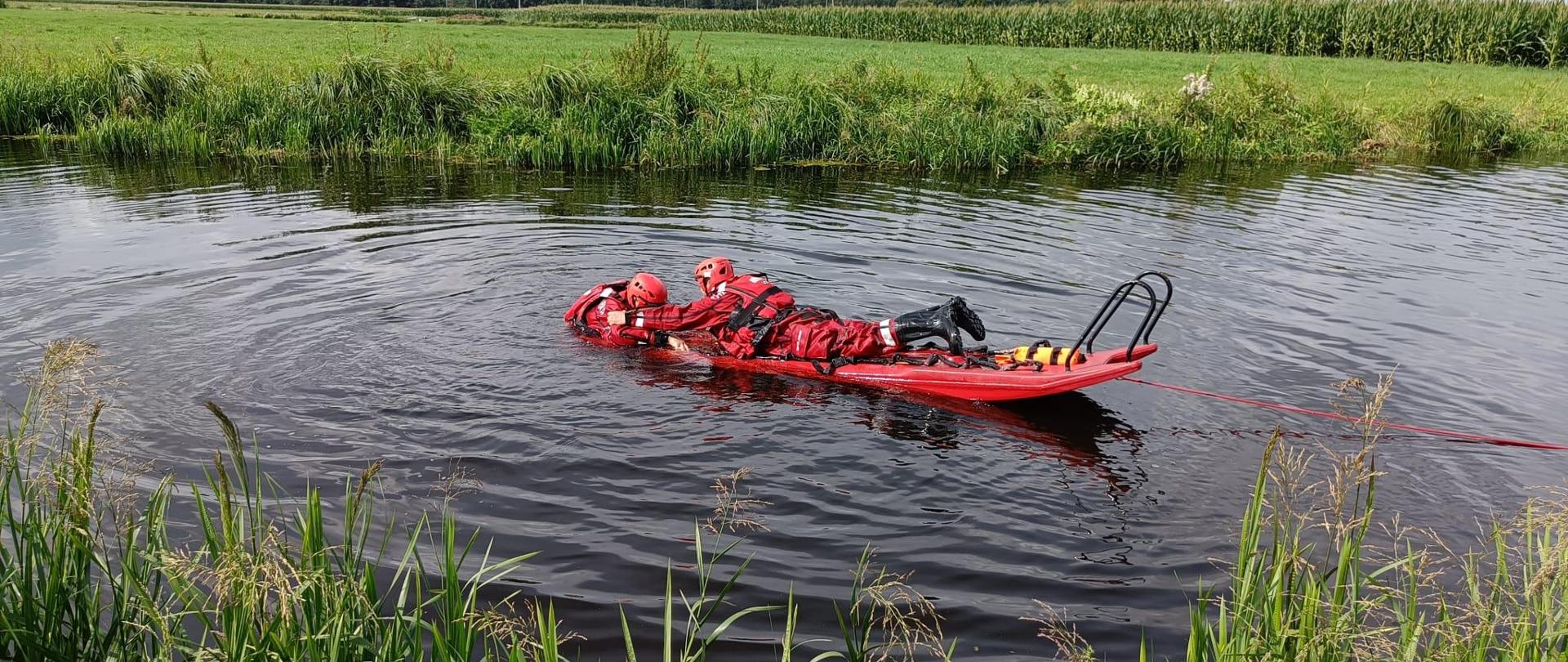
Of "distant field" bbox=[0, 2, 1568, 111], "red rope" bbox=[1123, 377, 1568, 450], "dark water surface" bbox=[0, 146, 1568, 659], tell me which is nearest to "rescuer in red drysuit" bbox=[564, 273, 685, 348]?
"dark water surface" bbox=[0, 146, 1568, 659]

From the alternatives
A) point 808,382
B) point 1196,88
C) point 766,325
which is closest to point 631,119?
point 1196,88

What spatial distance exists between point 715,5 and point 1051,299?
106 metres

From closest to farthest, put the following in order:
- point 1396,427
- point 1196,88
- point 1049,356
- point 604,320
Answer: point 1396,427, point 1049,356, point 604,320, point 1196,88

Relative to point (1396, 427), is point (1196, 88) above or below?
above

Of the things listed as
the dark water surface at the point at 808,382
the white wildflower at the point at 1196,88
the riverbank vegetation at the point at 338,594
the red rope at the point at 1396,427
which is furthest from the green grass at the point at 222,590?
the white wildflower at the point at 1196,88

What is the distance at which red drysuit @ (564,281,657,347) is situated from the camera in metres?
9.51

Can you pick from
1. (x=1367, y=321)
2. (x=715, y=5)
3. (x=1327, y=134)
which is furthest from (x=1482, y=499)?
(x=715, y=5)

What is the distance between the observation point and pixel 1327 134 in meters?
23.3

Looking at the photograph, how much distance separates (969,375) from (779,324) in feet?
5.64

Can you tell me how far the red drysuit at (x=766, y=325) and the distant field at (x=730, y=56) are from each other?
53.2ft

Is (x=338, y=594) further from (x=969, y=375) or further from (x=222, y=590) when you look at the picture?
(x=969, y=375)

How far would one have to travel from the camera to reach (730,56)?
39.2 metres

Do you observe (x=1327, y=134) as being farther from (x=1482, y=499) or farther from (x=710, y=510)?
(x=710, y=510)

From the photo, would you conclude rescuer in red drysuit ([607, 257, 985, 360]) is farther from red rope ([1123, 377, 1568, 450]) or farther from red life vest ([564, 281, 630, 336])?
red rope ([1123, 377, 1568, 450])
